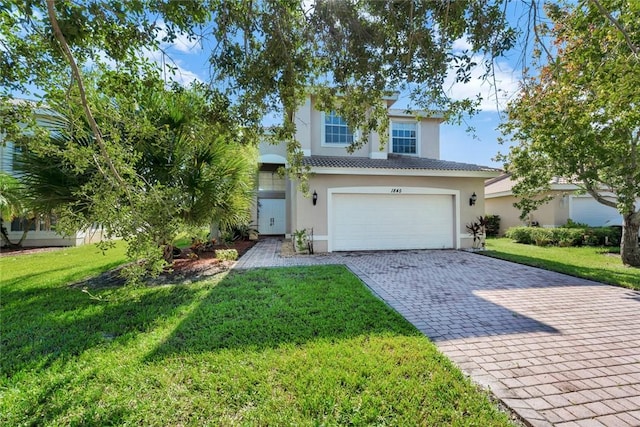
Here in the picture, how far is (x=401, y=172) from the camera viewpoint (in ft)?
41.2

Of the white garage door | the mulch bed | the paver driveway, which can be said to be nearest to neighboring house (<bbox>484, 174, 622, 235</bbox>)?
the white garage door

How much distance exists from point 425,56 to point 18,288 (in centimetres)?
1090

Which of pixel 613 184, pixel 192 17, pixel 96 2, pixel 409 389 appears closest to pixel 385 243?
pixel 613 184

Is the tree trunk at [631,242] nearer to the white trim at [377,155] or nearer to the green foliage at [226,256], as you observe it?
the white trim at [377,155]

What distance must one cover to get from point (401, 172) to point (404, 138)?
507 centimetres

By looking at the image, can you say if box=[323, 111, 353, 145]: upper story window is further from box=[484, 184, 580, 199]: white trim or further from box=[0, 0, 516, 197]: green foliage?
box=[0, 0, 516, 197]: green foliage

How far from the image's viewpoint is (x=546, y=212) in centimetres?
1805

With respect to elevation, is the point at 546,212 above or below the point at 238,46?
below

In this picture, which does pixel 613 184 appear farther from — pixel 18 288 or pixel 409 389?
pixel 18 288

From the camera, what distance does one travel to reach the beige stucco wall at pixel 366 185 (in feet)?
40.0

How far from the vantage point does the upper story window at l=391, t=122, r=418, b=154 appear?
16.7 metres

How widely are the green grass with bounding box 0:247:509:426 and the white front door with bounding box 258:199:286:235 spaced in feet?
44.5

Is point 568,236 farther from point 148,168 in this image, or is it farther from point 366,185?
point 148,168

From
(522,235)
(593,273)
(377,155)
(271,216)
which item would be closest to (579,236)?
(522,235)
